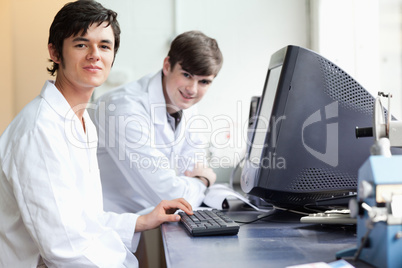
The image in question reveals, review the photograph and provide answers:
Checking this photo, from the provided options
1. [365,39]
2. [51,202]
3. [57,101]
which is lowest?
[51,202]

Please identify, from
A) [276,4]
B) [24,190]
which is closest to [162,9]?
[276,4]

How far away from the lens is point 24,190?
919 mm

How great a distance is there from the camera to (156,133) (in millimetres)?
1823

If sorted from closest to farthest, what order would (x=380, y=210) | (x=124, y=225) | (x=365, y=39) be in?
1. (x=380, y=210)
2. (x=124, y=225)
3. (x=365, y=39)

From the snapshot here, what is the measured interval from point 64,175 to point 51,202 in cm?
7

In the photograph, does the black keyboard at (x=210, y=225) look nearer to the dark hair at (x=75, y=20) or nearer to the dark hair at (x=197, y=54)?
the dark hair at (x=75, y=20)

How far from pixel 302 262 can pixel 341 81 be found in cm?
58

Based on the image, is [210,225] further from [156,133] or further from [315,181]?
[156,133]

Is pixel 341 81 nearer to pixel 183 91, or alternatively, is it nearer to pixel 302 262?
pixel 302 262

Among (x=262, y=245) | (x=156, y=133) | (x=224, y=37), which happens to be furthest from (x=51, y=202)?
(x=224, y=37)

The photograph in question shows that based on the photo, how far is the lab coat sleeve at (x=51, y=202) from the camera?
36.1 inches

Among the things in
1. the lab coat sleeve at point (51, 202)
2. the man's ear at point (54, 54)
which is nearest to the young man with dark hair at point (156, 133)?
the man's ear at point (54, 54)

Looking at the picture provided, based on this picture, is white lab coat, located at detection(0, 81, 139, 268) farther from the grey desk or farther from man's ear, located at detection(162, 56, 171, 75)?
man's ear, located at detection(162, 56, 171, 75)

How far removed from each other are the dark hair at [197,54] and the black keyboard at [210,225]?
814mm
